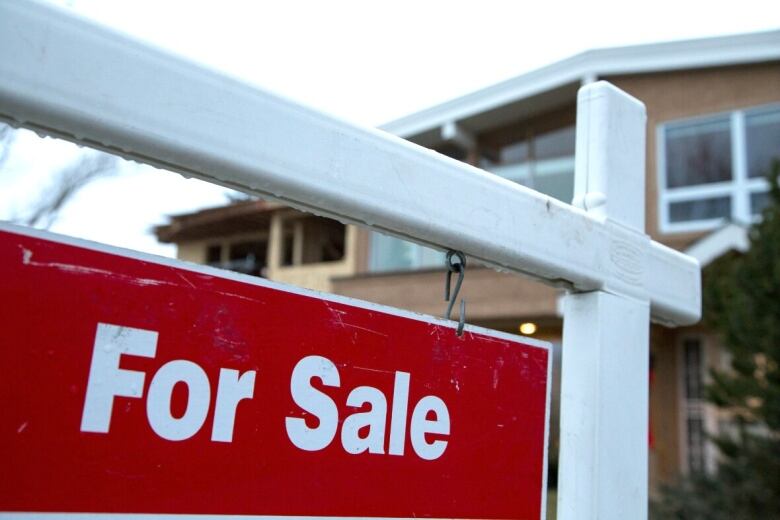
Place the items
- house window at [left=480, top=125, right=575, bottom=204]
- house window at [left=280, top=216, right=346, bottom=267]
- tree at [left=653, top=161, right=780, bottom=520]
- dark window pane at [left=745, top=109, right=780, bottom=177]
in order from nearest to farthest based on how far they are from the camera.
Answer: tree at [left=653, top=161, right=780, bottom=520]
dark window pane at [left=745, top=109, right=780, bottom=177]
house window at [left=480, top=125, right=575, bottom=204]
house window at [left=280, top=216, right=346, bottom=267]

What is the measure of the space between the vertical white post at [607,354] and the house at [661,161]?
24.5 feet

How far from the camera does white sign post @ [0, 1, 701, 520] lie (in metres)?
0.86

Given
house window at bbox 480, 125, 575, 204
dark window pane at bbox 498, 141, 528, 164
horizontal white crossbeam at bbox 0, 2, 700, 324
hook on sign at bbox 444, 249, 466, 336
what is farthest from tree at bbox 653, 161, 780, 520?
hook on sign at bbox 444, 249, 466, 336

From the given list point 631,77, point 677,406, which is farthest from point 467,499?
point 631,77

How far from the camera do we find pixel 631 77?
434 inches

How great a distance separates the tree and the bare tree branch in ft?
18.1

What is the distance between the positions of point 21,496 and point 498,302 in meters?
10.7

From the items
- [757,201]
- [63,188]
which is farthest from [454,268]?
[757,201]

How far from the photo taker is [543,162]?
38.8ft

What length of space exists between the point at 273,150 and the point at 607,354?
2.63 feet

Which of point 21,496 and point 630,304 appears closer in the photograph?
point 21,496

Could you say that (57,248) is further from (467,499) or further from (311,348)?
(467,499)

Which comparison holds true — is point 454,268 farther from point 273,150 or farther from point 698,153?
point 698,153

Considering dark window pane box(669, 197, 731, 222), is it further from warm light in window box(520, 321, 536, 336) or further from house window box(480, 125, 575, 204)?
warm light in window box(520, 321, 536, 336)
